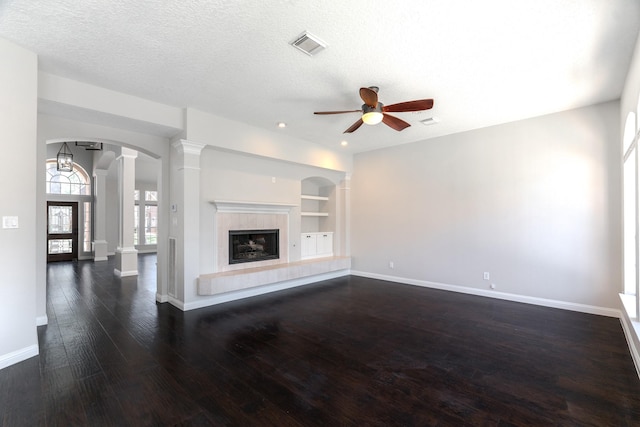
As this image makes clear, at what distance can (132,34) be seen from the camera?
2539 millimetres

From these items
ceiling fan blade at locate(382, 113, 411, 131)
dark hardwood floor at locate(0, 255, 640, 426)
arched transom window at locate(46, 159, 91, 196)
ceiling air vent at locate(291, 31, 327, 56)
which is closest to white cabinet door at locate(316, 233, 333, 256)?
dark hardwood floor at locate(0, 255, 640, 426)

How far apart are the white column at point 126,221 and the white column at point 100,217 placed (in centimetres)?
328

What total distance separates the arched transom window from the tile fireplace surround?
829 cm

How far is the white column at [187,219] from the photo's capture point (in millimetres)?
4340

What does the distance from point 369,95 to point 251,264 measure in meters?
3.60

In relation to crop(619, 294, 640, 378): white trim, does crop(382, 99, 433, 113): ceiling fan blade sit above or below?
above

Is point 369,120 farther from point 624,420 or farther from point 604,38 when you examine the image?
point 624,420

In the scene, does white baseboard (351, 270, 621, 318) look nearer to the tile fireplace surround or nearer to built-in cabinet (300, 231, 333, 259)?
built-in cabinet (300, 231, 333, 259)

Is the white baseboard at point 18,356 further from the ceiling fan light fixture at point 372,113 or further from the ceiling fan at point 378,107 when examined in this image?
the ceiling fan light fixture at point 372,113

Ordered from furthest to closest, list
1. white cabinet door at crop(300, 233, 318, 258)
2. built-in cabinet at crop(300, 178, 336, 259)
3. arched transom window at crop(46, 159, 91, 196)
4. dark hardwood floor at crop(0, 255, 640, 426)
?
arched transom window at crop(46, 159, 91, 196) < built-in cabinet at crop(300, 178, 336, 259) < white cabinet door at crop(300, 233, 318, 258) < dark hardwood floor at crop(0, 255, 640, 426)

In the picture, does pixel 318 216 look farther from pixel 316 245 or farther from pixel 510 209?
pixel 510 209

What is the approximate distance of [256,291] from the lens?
5.18 metres

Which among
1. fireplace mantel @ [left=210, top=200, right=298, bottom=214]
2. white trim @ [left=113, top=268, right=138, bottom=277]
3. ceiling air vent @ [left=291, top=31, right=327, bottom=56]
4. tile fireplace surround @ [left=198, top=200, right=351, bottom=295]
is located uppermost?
ceiling air vent @ [left=291, top=31, right=327, bottom=56]

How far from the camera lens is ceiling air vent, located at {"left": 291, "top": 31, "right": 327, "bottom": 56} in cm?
254
